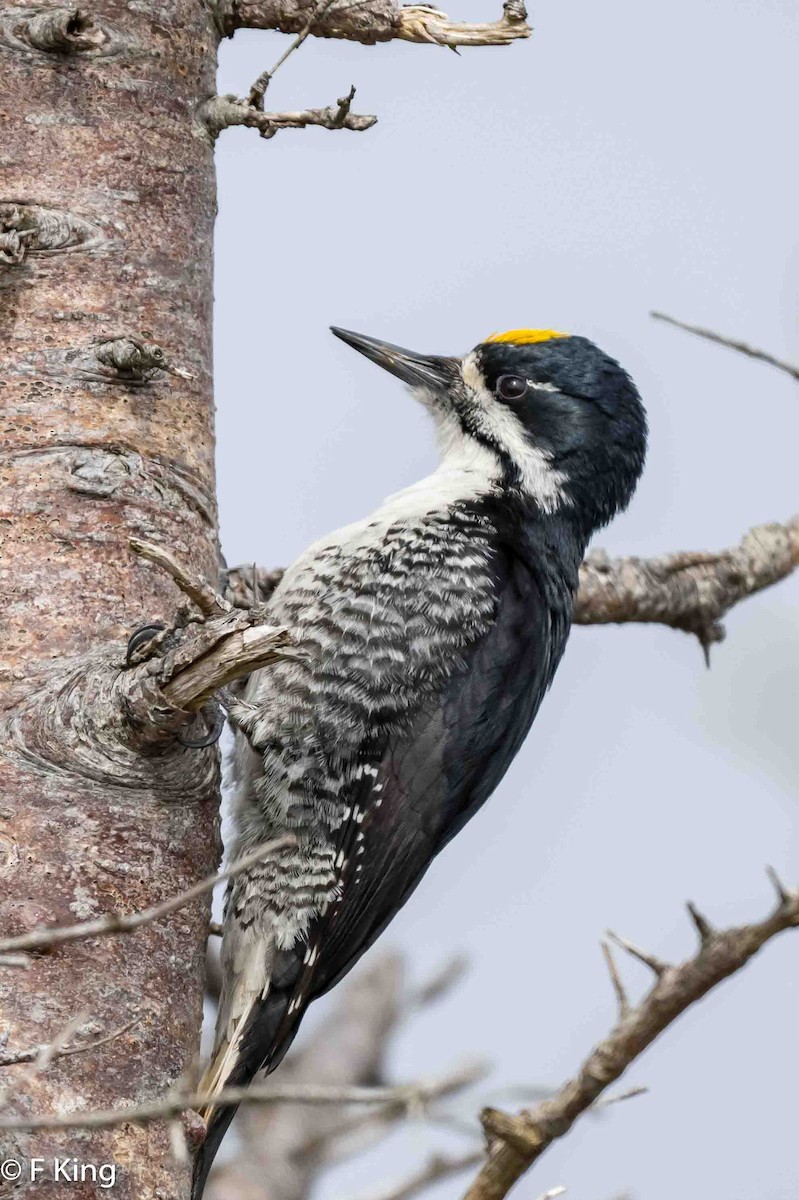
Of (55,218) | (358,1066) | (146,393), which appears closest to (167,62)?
(55,218)

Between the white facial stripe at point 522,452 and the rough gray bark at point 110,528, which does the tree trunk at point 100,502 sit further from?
the white facial stripe at point 522,452

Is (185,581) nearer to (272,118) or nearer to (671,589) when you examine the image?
(272,118)

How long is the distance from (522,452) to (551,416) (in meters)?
0.13

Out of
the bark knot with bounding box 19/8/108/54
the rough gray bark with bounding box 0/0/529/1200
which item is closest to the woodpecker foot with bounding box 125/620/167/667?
the rough gray bark with bounding box 0/0/529/1200

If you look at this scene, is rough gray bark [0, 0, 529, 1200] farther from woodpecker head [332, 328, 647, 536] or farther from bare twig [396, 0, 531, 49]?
woodpecker head [332, 328, 647, 536]

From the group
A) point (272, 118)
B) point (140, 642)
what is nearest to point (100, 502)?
point (140, 642)

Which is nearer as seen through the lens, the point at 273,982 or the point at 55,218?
the point at 55,218

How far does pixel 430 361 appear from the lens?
417 centimetres

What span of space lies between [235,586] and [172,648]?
1.17m

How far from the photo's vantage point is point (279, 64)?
9.46ft

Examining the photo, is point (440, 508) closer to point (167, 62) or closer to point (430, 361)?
point (430, 361)

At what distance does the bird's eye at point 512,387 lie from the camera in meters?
4.03

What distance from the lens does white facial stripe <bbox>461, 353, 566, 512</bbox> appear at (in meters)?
3.89

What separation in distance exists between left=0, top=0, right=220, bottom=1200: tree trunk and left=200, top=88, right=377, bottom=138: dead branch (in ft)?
0.19
